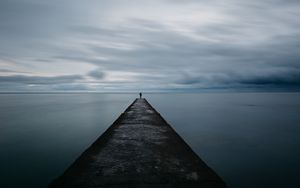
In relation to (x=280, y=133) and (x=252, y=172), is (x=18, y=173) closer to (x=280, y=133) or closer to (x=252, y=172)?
(x=252, y=172)

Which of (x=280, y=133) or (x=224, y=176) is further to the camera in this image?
(x=280, y=133)

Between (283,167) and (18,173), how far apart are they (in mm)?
9213

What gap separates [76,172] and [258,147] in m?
9.53

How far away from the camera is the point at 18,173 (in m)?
6.64

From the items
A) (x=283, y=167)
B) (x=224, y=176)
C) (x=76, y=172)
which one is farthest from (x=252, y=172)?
(x=76, y=172)

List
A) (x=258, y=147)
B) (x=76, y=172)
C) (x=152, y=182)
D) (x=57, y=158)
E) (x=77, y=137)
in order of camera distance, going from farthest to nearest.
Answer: (x=77, y=137), (x=258, y=147), (x=57, y=158), (x=76, y=172), (x=152, y=182)

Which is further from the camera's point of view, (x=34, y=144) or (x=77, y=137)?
(x=77, y=137)

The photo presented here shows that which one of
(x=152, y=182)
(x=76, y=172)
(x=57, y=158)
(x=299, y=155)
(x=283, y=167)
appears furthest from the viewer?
(x=299, y=155)

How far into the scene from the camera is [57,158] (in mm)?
8219

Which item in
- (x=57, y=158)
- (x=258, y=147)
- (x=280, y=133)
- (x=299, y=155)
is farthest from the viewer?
(x=280, y=133)

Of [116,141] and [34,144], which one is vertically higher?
[116,141]

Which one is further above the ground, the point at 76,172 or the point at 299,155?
the point at 76,172

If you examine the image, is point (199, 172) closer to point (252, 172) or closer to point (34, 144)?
point (252, 172)

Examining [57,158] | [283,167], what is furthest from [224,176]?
[57,158]
